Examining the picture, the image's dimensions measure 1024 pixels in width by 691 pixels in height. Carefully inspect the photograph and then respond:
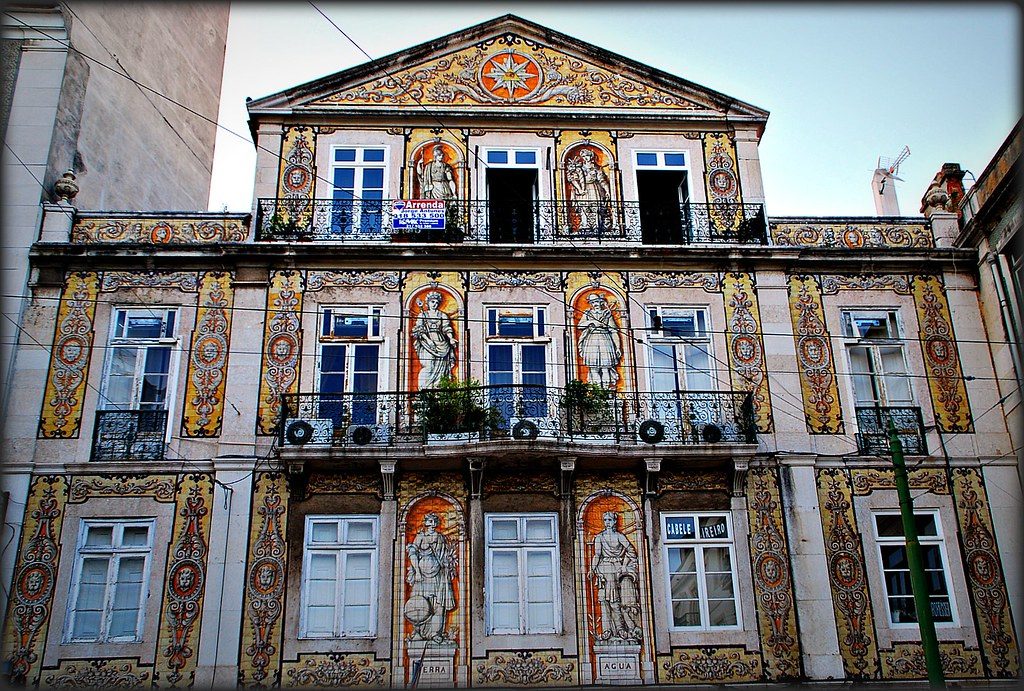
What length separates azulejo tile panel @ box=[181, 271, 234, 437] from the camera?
18.6 metres

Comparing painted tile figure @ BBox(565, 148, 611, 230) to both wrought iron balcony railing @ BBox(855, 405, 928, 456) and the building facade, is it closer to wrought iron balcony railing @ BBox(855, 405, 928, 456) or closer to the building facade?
the building facade

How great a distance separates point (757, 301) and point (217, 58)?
705 inches

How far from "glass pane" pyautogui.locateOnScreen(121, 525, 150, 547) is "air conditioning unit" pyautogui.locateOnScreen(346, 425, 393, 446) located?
154 inches

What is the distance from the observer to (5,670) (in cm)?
1689

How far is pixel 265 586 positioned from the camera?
57.2ft

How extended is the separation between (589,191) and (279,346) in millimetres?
6984

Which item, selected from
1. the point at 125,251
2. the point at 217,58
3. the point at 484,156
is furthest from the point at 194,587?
the point at 217,58

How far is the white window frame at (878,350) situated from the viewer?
1948cm

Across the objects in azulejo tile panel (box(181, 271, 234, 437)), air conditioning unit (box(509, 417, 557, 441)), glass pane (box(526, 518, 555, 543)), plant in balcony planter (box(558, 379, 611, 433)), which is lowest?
glass pane (box(526, 518, 555, 543))

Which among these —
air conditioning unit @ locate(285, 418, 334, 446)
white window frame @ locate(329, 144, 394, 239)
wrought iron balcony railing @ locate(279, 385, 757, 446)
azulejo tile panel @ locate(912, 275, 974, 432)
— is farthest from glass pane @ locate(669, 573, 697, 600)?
white window frame @ locate(329, 144, 394, 239)

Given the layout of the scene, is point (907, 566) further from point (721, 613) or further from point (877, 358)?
point (877, 358)

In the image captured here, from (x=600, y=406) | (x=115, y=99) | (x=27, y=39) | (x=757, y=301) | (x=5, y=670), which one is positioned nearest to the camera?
(x=5, y=670)

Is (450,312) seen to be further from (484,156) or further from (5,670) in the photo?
(5,670)

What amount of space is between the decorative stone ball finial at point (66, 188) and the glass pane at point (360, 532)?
8.84 metres
